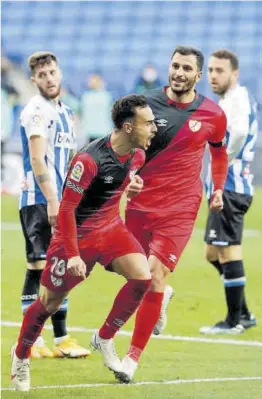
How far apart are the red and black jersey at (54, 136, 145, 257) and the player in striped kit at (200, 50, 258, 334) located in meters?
2.25

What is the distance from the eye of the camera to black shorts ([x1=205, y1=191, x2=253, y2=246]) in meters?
8.81

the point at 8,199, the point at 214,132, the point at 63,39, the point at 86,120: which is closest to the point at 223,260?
the point at 214,132

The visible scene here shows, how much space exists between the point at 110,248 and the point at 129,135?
675 mm

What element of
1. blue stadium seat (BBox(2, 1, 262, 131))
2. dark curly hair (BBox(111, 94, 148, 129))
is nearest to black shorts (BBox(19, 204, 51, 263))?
dark curly hair (BBox(111, 94, 148, 129))

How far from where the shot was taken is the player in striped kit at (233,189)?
28.5ft

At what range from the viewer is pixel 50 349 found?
26.3 ft

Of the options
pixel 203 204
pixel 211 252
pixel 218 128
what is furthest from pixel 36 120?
pixel 203 204

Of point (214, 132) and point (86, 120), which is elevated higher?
point (214, 132)

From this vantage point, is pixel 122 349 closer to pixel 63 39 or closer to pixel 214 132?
pixel 214 132

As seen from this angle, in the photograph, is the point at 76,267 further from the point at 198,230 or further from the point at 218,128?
the point at 198,230

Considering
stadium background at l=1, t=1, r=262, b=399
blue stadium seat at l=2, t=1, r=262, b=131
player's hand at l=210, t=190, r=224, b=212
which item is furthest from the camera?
blue stadium seat at l=2, t=1, r=262, b=131

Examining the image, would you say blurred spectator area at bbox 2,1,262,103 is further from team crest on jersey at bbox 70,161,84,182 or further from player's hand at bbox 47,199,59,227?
team crest on jersey at bbox 70,161,84,182

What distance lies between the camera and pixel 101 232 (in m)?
6.49

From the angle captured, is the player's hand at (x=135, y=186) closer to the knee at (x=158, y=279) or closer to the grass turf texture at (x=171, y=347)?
the knee at (x=158, y=279)
